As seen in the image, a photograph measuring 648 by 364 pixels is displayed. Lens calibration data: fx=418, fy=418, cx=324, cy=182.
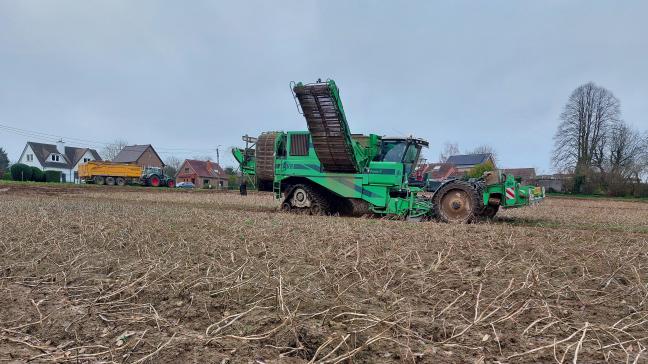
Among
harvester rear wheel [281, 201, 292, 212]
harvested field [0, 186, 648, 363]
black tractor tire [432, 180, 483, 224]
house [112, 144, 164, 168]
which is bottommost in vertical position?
harvested field [0, 186, 648, 363]

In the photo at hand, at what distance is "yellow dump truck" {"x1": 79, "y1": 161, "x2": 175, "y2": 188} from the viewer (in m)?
35.8

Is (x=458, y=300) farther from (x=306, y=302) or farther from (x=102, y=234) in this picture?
(x=102, y=234)

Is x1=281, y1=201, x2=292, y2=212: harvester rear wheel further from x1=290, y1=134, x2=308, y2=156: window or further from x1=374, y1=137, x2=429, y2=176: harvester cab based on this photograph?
x1=374, y1=137, x2=429, y2=176: harvester cab

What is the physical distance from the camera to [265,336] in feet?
8.55

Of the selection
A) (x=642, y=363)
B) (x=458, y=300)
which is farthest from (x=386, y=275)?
(x=642, y=363)

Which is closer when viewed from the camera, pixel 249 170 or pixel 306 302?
pixel 306 302

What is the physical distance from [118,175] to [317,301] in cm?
3811

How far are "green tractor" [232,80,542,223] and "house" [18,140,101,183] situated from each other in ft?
191

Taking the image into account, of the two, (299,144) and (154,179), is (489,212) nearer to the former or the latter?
(299,144)

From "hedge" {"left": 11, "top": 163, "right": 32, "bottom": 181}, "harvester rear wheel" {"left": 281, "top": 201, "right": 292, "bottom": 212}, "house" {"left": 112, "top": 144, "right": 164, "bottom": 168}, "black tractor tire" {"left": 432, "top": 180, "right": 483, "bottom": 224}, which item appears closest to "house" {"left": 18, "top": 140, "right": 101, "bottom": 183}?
"house" {"left": 112, "top": 144, "right": 164, "bottom": 168}

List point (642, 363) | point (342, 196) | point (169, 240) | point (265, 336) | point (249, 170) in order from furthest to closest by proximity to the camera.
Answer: point (249, 170) → point (342, 196) → point (169, 240) → point (265, 336) → point (642, 363)

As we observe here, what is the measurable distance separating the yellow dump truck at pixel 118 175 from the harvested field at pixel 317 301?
3339 cm

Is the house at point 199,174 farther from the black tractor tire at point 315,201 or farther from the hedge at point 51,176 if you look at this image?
the black tractor tire at point 315,201

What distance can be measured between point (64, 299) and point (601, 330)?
3929 mm
